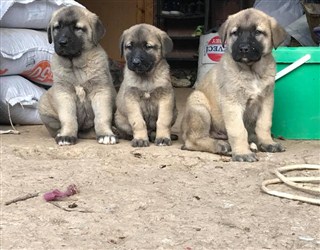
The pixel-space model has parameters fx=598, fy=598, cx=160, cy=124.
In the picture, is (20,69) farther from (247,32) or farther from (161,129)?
(247,32)

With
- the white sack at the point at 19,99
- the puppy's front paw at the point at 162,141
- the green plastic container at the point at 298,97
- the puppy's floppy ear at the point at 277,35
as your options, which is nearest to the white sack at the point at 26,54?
the white sack at the point at 19,99

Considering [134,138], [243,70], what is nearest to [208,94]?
[243,70]

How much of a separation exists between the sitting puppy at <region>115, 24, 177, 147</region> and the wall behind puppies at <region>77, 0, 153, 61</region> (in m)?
6.12

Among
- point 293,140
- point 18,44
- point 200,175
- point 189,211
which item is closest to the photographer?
point 189,211

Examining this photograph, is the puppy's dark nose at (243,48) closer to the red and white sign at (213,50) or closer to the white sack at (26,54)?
the white sack at (26,54)

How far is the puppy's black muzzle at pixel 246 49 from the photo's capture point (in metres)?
4.34

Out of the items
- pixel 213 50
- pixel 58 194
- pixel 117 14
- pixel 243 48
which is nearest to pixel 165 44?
pixel 243 48

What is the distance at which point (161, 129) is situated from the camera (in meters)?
4.98

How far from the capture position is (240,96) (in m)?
4.52

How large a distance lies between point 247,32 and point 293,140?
120cm

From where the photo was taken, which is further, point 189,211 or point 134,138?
point 134,138

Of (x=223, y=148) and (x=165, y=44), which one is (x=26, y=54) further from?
(x=223, y=148)

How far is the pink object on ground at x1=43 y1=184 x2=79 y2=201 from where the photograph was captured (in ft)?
11.1

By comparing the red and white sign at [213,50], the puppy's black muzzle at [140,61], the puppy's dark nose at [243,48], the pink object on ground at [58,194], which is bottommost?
the pink object on ground at [58,194]
